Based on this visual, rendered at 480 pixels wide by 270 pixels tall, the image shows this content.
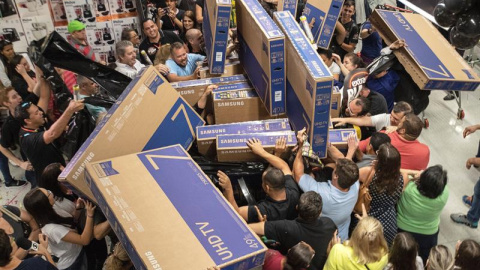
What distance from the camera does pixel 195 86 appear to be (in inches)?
144

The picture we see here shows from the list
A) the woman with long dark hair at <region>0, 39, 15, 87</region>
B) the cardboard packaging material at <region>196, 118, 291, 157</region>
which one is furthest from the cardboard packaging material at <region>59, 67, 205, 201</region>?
the woman with long dark hair at <region>0, 39, 15, 87</region>

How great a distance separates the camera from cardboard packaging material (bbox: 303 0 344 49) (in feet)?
15.9

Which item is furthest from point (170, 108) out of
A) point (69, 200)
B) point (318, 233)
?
point (318, 233)

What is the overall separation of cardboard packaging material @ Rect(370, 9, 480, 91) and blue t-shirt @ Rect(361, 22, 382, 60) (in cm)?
67

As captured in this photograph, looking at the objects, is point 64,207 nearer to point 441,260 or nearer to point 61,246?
point 61,246

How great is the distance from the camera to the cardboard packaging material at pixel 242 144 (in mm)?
3080

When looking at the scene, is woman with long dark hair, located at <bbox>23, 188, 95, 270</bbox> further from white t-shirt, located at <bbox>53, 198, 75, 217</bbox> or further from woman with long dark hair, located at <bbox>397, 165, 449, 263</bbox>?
woman with long dark hair, located at <bbox>397, 165, 449, 263</bbox>

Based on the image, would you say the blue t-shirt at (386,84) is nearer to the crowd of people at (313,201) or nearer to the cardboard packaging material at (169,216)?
the crowd of people at (313,201)

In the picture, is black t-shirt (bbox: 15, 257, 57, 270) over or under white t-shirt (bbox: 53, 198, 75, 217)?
over

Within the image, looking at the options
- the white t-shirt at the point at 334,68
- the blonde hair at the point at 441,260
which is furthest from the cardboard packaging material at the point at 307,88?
the white t-shirt at the point at 334,68

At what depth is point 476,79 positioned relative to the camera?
392 centimetres

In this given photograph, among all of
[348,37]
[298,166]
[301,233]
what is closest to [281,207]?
[301,233]

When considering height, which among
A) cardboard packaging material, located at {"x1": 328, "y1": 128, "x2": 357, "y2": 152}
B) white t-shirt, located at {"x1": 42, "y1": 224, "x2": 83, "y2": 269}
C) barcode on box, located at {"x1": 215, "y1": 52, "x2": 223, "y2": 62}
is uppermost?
barcode on box, located at {"x1": 215, "y1": 52, "x2": 223, "y2": 62}

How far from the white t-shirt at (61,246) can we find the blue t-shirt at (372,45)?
418 centimetres
